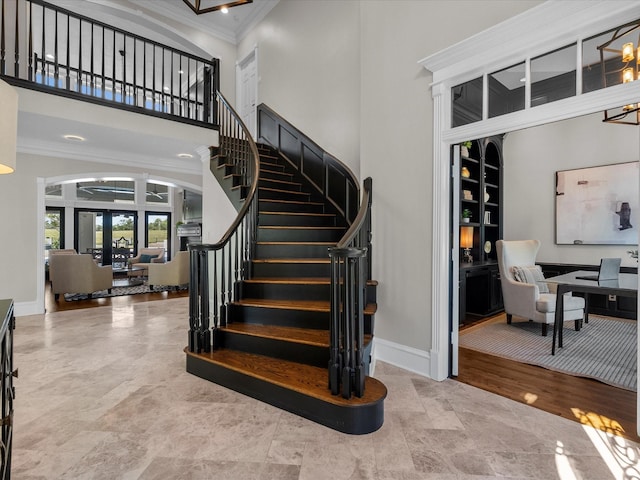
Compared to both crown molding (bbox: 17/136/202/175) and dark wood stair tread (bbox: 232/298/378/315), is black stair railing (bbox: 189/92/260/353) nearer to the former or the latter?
dark wood stair tread (bbox: 232/298/378/315)

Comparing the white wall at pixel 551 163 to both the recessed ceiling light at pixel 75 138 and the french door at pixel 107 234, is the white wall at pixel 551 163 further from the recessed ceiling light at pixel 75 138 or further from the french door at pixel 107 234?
the french door at pixel 107 234

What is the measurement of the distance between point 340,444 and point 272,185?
3795 millimetres

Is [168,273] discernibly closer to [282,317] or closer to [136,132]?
[136,132]

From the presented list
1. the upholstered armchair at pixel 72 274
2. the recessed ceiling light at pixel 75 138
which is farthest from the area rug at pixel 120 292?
the recessed ceiling light at pixel 75 138

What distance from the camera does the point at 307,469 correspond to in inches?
68.4

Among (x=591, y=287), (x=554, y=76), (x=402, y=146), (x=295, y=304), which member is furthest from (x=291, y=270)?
(x=591, y=287)

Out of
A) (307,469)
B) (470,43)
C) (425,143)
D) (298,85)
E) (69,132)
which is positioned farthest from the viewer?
(298,85)

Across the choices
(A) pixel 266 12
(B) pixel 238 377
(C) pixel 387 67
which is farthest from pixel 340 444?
(A) pixel 266 12

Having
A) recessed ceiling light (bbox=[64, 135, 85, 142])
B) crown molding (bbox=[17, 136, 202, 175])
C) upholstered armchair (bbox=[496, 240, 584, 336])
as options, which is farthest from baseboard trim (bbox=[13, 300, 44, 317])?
upholstered armchair (bbox=[496, 240, 584, 336])

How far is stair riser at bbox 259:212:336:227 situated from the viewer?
4.36 meters

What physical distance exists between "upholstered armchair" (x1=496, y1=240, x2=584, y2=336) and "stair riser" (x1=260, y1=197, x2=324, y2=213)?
258 centimetres

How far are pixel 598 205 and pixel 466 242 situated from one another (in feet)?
6.67

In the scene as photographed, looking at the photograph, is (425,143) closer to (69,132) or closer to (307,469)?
(307,469)

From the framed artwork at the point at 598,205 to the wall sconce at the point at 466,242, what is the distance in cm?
153
